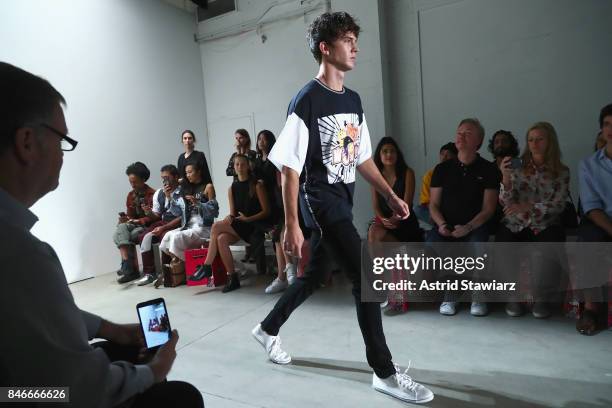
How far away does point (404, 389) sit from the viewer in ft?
5.50

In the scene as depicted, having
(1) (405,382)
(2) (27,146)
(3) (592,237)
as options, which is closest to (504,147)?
(3) (592,237)

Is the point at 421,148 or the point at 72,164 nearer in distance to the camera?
the point at 72,164

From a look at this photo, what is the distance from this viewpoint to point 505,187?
8.87 ft

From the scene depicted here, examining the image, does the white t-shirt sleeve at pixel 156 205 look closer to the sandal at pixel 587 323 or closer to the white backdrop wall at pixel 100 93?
the white backdrop wall at pixel 100 93

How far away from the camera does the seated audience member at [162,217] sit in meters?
4.10

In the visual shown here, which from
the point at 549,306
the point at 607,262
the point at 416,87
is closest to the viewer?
the point at 607,262

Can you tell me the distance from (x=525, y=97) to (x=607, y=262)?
7.64 feet

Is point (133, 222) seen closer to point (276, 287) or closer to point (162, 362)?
point (276, 287)

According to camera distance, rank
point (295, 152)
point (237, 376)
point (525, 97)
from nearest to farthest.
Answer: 1. point (295, 152)
2. point (237, 376)
3. point (525, 97)

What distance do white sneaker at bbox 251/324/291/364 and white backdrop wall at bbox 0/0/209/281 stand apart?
122 inches

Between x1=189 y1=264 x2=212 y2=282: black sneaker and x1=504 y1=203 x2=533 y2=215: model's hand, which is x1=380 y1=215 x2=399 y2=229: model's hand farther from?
x1=189 y1=264 x2=212 y2=282: black sneaker

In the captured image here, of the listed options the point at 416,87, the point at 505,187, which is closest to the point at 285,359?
the point at 505,187

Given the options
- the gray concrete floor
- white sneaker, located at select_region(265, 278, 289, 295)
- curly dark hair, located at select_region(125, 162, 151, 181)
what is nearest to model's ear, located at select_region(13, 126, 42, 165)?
the gray concrete floor

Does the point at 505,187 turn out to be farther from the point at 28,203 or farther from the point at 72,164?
the point at 72,164
